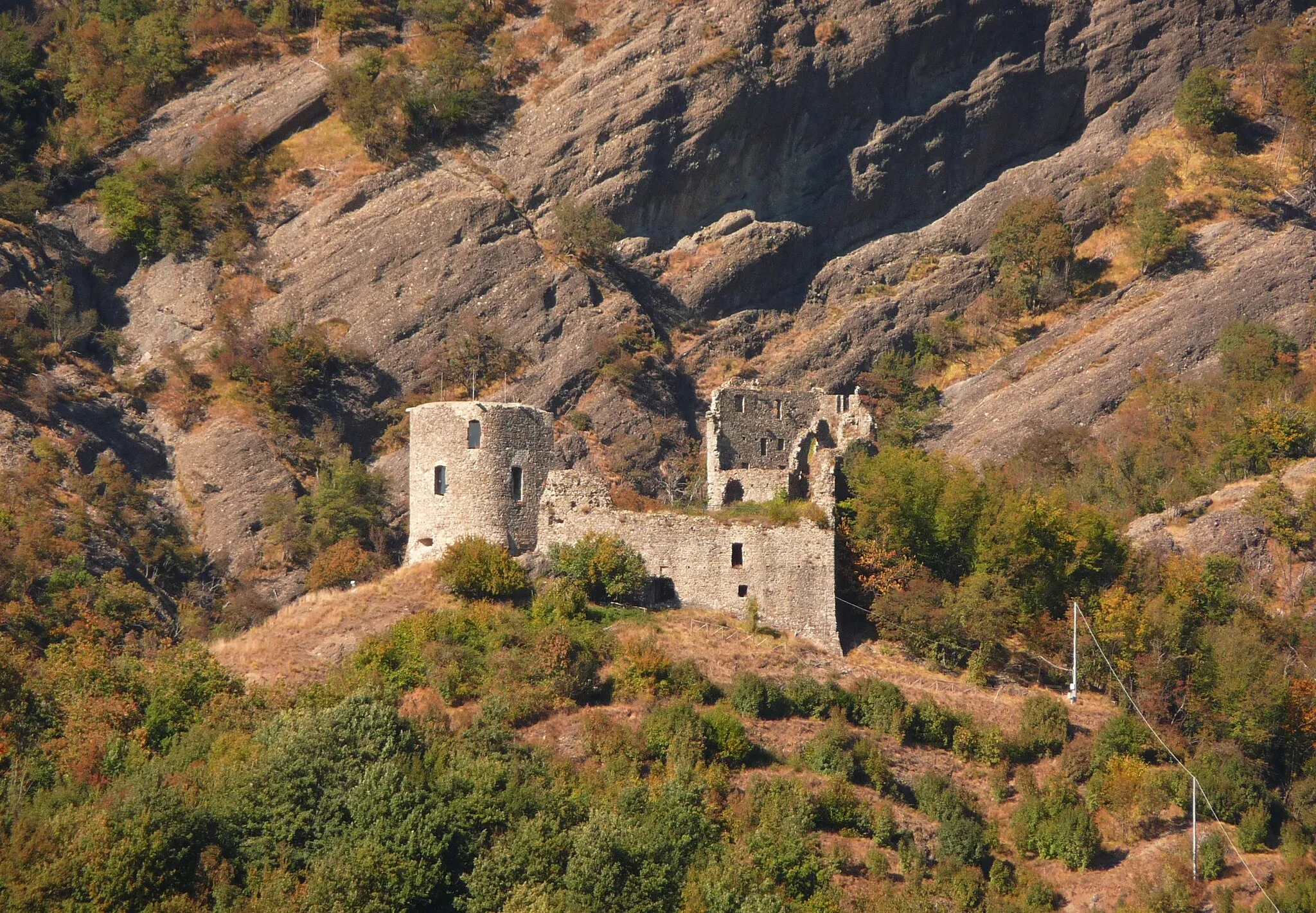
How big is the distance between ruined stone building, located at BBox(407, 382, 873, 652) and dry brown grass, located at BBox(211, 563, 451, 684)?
4.60ft

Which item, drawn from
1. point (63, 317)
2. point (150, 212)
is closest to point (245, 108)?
point (150, 212)

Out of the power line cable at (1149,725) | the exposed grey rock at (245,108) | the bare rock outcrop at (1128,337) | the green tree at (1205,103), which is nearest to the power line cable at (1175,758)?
the power line cable at (1149,725)

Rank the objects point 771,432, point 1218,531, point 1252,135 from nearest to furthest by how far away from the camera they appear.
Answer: point 771,432 < point 1218,531 < point 1252,135

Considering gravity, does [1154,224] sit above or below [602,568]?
above

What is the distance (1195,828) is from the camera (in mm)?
36969

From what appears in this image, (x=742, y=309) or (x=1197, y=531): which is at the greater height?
(x=742, y=309)

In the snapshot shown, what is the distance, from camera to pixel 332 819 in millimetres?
33812

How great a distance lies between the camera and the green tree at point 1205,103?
7306 cm

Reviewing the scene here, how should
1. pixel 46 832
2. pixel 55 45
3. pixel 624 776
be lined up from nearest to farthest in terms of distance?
pixel 46 832, pixel 624 776, pixel 55 45

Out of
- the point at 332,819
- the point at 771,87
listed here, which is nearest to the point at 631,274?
the point at 771,87

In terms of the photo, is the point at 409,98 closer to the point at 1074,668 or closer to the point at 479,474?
the point at 479,474

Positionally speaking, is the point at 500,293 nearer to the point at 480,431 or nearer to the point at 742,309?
the point at 742,309

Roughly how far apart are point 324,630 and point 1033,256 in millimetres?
40125

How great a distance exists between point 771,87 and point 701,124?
3958 millimetres
